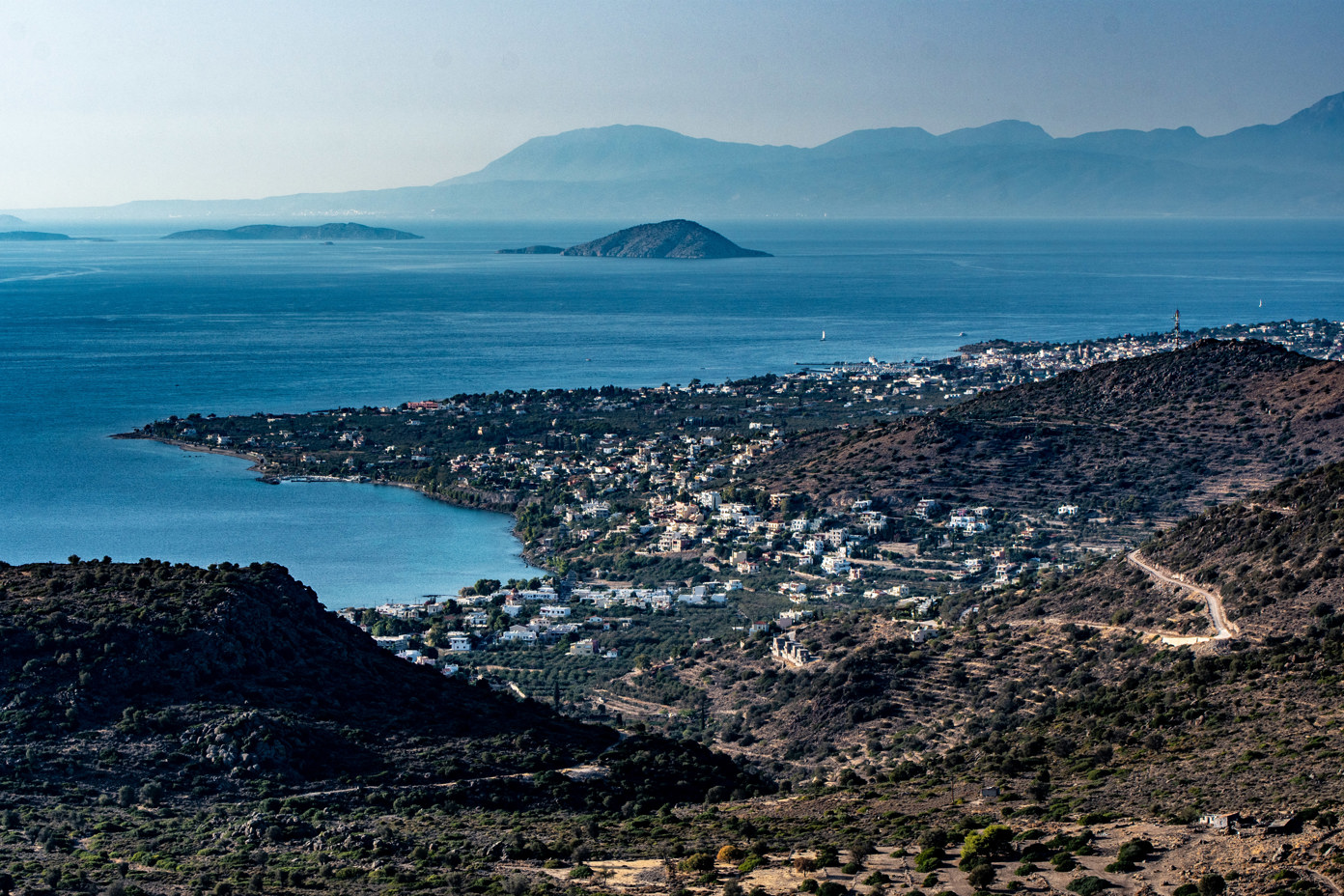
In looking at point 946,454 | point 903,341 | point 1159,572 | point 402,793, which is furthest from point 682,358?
point 402,793

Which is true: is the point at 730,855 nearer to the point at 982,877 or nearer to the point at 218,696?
the point at 982,877

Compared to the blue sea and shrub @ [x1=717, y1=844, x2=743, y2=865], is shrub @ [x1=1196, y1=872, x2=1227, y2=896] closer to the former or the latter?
shrub @ [x1=717, y1=844, x2=743, y2=865]

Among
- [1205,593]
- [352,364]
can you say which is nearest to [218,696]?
[1205,593]

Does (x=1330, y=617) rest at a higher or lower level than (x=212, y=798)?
higher

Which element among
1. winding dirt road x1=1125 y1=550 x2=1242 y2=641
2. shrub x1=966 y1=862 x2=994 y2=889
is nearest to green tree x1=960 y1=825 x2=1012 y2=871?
shrub x1=966 y1=862 x2=994 y2=889

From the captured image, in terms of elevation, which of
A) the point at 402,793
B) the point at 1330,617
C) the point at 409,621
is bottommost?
the point at 409,621

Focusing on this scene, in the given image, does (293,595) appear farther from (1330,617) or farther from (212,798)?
(1330,617)
